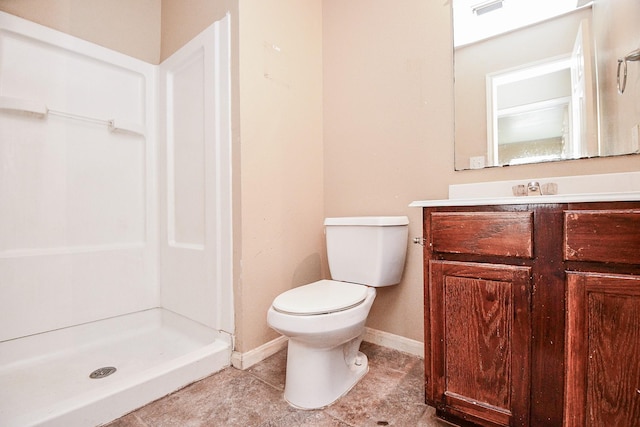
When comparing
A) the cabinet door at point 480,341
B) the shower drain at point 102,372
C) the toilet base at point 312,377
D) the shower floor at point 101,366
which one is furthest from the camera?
the shower drain at point 102,372

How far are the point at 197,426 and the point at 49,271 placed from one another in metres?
1.18

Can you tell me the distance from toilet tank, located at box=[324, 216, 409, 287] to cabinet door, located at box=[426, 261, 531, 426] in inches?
16.2

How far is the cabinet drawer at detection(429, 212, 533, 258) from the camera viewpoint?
85 cm

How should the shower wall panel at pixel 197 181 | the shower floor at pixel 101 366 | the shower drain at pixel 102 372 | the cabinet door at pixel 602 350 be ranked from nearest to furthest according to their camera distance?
the cabinet door at pixel 602 350, the shower floor at pixel 101 366, the shower drain at pixel 102 372, the shower wall panel at pixel 197 181

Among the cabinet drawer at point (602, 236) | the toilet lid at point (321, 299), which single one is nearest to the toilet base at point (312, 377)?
the toilet lid at point (321, 299)

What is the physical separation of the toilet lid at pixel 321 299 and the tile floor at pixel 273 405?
397mm

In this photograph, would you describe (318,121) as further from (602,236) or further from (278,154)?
(602,236)

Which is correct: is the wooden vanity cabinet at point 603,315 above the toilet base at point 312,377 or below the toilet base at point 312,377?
above

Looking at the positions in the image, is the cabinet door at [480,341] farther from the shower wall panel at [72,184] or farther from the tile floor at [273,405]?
the shower wall panel at [72,184]

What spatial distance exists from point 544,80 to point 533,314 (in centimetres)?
101

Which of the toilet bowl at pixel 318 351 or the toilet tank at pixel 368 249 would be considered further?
the toilet tank at pixel 368 249

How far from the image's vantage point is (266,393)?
1228 millimetres

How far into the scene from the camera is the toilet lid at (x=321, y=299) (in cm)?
108

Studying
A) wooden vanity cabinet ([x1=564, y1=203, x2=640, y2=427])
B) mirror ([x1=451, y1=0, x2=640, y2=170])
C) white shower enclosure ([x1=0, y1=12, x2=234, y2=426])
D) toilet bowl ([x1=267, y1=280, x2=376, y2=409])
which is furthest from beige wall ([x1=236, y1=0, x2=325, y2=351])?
wooden vanity cabinet ([x1=564, y1=203, x2=640, y2=427])
